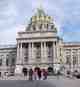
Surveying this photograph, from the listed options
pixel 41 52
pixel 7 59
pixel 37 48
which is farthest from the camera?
pixel 7 59

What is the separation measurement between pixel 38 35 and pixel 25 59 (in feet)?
9.33

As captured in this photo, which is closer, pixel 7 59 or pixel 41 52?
pixel 41 52

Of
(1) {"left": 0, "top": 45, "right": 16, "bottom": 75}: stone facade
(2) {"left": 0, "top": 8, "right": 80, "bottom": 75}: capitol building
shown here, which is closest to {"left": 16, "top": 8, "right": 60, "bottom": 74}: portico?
(2) {"left": 0, "top": 8, "right": 80, "bottom": 75}: capitol building

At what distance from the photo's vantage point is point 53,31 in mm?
32219

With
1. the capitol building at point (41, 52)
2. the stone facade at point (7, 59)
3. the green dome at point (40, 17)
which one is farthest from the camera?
the green dome at point (40, 17)

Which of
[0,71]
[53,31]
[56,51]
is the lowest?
[0,71]

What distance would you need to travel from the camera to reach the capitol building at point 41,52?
103 feet

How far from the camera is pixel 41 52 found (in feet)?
104

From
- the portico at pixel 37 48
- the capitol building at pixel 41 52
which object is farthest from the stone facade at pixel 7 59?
the portico at pixel 37 48

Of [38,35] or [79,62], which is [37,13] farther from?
[79,62]

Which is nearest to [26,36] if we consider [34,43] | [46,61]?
[34,43]

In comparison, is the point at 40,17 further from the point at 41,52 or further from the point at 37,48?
the point at 41,52

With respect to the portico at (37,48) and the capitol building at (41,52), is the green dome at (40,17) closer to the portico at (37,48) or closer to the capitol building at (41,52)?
the capitol building at (41,52)

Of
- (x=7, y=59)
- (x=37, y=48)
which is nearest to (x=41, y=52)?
(x=37, y=48)
